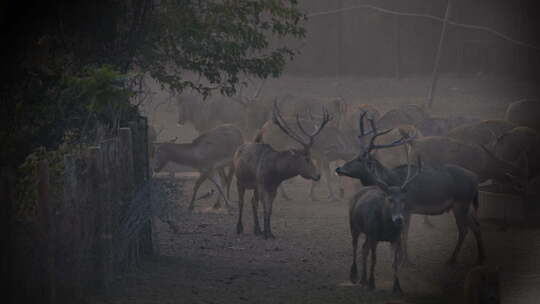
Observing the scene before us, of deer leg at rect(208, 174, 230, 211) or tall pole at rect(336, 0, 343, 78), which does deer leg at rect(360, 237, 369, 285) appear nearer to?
deer leg at rect(208, 174, 230, 211)

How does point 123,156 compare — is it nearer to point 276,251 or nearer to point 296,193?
point 276,251

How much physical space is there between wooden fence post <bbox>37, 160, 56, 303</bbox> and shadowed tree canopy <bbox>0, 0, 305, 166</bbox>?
0.88m

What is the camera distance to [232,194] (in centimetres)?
1669

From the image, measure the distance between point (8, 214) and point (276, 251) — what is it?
466 centimetres

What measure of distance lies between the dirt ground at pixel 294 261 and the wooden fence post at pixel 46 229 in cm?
69

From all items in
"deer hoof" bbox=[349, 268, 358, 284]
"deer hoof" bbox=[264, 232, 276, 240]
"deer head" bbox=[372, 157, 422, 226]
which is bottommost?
"deer hoof" bbox=[349, 268, 358, 284]

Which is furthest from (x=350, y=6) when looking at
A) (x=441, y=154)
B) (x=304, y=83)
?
(x=441, y=154)

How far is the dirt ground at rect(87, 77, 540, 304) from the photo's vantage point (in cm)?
919

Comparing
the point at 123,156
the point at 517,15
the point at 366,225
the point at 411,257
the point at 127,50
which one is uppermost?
the point at 517,15

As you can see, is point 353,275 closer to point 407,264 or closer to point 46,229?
point 407,264

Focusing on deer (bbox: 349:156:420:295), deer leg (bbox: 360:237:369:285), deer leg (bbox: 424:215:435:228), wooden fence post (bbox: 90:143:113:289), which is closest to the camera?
wooden fence post (bbox: 90:143:113:289)

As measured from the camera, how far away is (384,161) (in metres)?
15.7

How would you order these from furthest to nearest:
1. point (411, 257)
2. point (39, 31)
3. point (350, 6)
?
point (350, 6)
point (411, 257)
point (39, 31)

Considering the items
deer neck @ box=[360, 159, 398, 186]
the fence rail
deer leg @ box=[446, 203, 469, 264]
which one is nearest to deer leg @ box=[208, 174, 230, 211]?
deer neck @ box=[360, 159, 398, 186]
